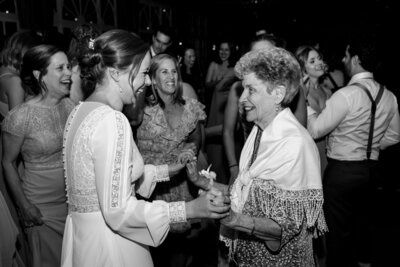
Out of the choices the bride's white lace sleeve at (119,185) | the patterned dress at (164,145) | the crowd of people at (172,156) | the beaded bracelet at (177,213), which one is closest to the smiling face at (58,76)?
the crowd of people at (172,156)

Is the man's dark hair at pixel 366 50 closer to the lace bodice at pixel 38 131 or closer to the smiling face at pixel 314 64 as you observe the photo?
the smiling face at pixel 314 64

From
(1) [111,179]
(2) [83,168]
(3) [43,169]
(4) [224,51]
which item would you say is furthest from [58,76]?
(4) [224,51]

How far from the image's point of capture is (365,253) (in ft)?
10.9

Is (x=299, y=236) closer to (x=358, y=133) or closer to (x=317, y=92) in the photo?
(x=358, y=133)

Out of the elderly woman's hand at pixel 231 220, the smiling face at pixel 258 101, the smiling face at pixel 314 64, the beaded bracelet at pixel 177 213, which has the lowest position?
the elderly woman's hand at pixel 231 220

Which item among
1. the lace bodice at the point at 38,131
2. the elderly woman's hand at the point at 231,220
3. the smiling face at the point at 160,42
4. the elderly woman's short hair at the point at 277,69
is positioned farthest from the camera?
the smiling face at the point at 160,42

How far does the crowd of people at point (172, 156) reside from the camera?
151cm

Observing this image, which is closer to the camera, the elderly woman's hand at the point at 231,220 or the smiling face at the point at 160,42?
the elderly woman's hand at the point at 231,220

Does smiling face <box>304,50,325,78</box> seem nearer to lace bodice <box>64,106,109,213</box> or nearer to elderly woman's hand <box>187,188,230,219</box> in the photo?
elderly woman's hand <box>187,188,230,219</box>

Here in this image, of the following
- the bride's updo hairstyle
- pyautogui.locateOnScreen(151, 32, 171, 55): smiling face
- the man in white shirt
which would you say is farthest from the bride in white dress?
pyautogui.locateOnScreen(151, 32, 171, 55): smiling face

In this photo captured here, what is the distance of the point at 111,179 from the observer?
1421 millimetres

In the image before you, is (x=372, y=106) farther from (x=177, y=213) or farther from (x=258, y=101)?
(x=177, y=213)

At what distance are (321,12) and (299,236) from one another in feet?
39.2

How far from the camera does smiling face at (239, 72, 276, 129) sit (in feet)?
5.75
